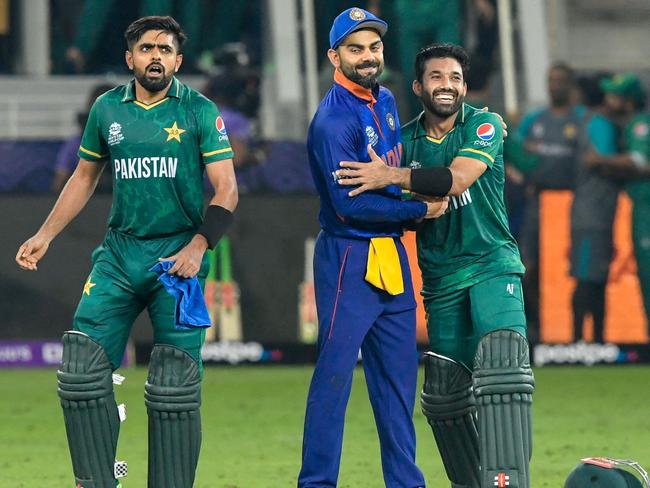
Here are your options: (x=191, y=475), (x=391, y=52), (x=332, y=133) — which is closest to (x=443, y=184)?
(x=332, y=133)

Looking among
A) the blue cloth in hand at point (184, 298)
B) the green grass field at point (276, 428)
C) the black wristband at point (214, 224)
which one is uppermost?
the black wristband at point (214, 224)

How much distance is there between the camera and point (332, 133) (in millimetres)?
7727

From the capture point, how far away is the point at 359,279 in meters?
7.79

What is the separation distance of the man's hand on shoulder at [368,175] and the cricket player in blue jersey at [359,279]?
5 cm

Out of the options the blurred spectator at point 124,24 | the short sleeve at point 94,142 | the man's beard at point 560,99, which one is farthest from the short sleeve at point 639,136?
the short sleeve at point 94,142

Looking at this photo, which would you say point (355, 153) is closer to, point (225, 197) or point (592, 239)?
point (225, 197)

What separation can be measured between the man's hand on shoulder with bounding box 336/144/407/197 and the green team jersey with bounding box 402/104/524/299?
0.32 metres

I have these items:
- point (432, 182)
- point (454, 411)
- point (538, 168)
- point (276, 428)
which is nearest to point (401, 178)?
point (432, 182)

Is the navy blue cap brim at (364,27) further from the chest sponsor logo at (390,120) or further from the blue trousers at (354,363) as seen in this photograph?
the blue trousers at (354,363)

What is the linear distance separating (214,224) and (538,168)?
26.1 ft

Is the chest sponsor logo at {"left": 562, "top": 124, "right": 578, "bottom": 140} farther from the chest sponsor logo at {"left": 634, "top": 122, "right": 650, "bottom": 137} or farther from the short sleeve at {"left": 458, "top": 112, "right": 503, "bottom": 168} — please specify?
the short sleeve at {"left": 458, "top": 112, "right": 503, "bottom": 168}

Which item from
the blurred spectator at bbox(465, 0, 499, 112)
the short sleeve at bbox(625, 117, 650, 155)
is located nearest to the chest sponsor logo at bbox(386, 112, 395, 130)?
the short sleeve at bbox(625, 117, 650, 155)

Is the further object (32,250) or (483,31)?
(483,31)

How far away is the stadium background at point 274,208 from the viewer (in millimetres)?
11812
